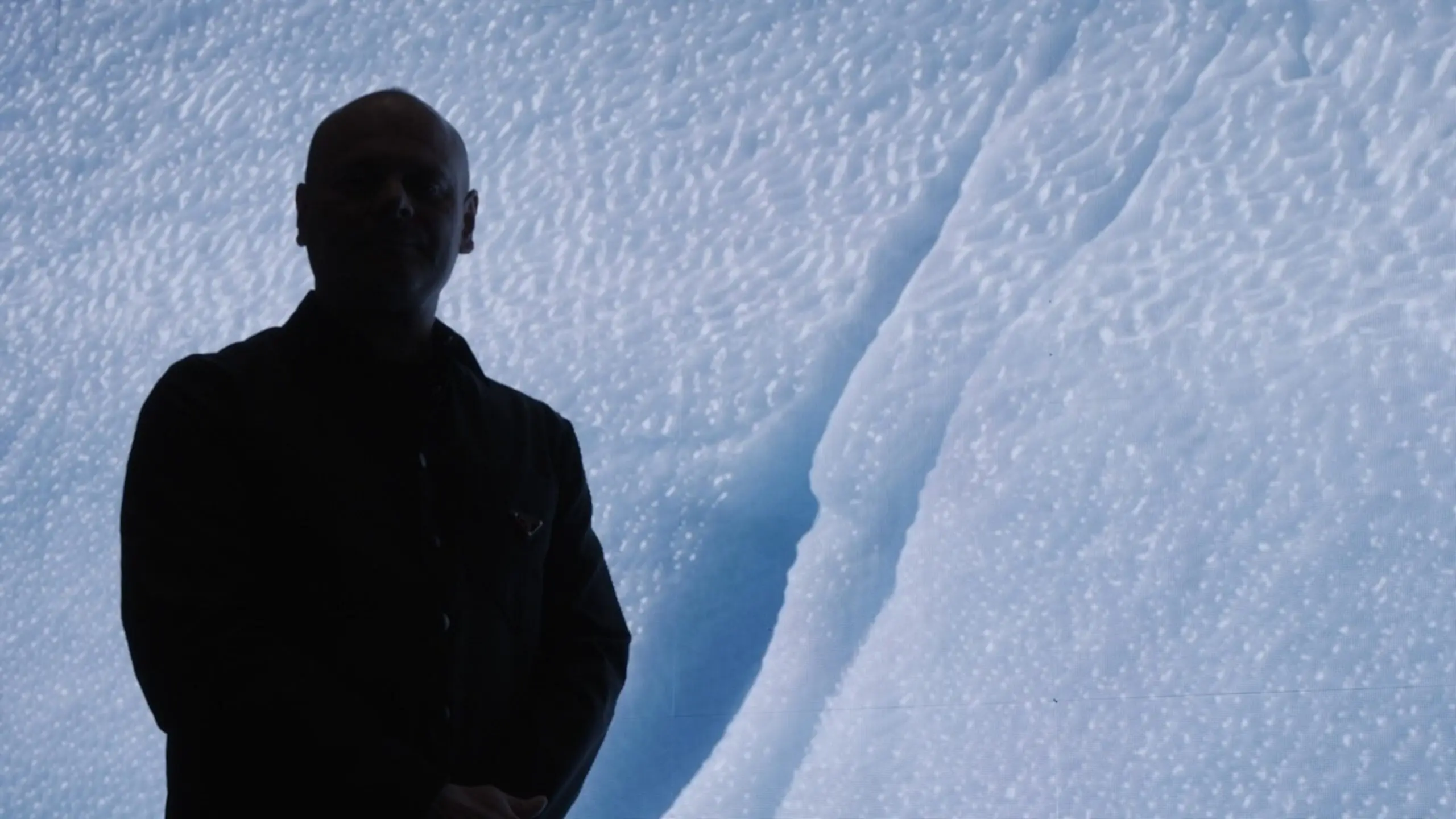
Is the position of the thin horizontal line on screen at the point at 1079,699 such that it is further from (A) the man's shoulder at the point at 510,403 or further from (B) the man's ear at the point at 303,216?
(B) the man's ear at the point at 303,216

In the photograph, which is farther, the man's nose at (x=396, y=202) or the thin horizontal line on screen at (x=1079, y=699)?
the thin horizontal line on screen at (x=1079, y=699)

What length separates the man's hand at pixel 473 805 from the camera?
55 centimetres

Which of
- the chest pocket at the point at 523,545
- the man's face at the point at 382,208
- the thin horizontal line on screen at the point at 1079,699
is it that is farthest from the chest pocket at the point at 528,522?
the thin horizontal line on screen at the point at 1079,699

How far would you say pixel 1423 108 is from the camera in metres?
1.07

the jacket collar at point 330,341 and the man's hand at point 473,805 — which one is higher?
the jacket collar at point 330,341

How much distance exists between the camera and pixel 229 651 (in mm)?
546

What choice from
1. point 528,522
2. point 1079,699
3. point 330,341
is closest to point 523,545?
point 528,522

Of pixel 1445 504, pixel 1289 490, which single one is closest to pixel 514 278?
pixel 1289 490

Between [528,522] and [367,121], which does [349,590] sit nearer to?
[528,522]

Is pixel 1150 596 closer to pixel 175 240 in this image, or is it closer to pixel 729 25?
pixel 729 25

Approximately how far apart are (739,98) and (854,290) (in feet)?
0.72

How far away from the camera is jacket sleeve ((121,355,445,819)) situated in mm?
546

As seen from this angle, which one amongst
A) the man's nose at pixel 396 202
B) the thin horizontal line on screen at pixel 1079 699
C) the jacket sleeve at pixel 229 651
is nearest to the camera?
the jacket sleeve at pixel 229 651

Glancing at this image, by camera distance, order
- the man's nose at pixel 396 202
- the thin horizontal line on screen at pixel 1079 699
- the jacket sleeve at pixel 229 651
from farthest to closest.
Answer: the thin horizontal line on screen at pixel 1079 699
the man's nose at pixel 396 202
the jacket sleeve at pixel 229 651
